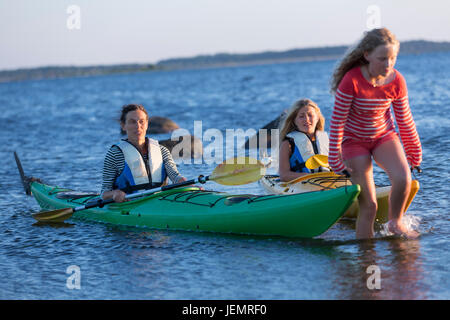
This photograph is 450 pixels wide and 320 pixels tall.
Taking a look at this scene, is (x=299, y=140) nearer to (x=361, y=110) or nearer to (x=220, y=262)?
(x=220, y=262)

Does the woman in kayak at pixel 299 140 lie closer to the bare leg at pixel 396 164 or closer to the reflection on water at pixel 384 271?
the reflection on water at pixel 384 271

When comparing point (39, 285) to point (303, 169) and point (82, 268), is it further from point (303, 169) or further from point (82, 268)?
point (303, 169)

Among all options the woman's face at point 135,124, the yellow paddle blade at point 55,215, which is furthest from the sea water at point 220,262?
the woman's face at point 135,124

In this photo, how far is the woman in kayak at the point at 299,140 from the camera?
6055 mm

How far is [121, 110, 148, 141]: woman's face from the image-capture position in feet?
18.7

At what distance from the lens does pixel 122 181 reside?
598 cm

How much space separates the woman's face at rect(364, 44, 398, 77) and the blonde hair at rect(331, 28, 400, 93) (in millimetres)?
29

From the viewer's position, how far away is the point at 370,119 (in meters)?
4.05

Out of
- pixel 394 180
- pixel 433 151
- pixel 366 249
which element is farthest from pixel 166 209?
pixel 433 151

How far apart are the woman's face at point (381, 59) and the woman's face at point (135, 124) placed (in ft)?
8.18

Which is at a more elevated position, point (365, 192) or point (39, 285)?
point (365, 192)

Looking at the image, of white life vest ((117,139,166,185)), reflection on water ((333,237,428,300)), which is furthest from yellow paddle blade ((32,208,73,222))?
reflection on water ((333,237,428,300))

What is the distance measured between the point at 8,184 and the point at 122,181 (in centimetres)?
428

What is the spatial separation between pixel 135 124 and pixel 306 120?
1.74m
